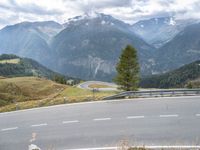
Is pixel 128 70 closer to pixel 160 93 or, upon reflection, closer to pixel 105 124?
pixel 160 93

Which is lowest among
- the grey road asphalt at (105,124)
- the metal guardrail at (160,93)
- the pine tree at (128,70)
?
the grey road asphalt at (105,124)

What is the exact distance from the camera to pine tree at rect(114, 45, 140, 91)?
173ft

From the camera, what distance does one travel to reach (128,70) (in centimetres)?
5312

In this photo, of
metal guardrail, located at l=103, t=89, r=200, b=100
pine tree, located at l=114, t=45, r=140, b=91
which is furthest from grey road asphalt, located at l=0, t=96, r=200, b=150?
pine tree, located at l=114, t=45, r=140, b=91

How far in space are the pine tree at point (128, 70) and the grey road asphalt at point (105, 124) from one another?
3186 cm

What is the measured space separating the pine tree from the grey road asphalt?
31.9 m

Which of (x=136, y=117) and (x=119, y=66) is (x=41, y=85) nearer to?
(x=119, y=66)

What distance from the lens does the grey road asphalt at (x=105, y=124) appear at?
1238 centimetres

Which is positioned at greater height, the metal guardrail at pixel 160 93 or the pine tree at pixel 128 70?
the pine tree at pixel 128 70

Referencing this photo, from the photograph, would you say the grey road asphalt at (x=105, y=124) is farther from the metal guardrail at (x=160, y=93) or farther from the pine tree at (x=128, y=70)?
the pine tree at (x=128, y=70)

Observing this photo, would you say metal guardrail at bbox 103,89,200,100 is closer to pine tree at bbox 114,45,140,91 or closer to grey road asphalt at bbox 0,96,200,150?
grey road asphalt at bbox 0,96,200,150

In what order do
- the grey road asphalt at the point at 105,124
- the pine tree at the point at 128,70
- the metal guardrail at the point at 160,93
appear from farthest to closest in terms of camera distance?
the pine tree at the point at 128,70 → the metal guardrail at the point at 160,93 → the grey road asphalt at the point at 105,124

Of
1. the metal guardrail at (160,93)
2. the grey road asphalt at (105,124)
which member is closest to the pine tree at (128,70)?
the metal guardrail at (160,93)

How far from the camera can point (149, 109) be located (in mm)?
17578
